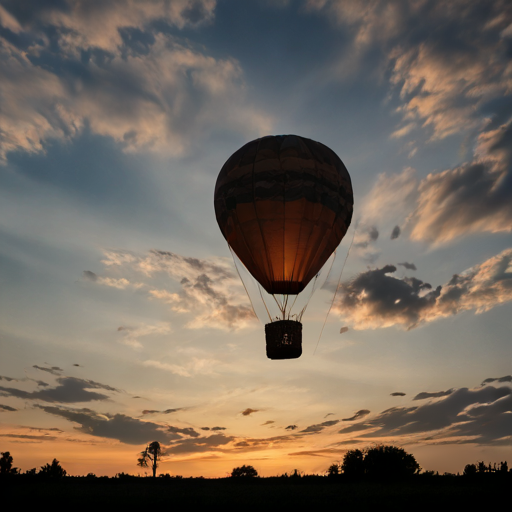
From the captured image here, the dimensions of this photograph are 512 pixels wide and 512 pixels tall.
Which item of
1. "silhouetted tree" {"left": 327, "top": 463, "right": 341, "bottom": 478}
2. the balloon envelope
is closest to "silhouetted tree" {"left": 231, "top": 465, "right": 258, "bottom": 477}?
"silhouetted tree" {"left": 327, "top": 463, "right": 341, "bottom": 478}

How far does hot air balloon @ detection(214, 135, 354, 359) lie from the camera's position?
2655 centimetres

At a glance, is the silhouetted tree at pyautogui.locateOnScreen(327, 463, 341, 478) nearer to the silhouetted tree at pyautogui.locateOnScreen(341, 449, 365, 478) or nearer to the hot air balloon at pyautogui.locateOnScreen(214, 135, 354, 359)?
the silhouetted tree at pyautogui.locateOnScreen(341, 449, 365, 478)

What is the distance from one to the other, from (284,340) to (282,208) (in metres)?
6.87

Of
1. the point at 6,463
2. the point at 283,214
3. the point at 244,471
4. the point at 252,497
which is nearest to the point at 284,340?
the point at 283,214

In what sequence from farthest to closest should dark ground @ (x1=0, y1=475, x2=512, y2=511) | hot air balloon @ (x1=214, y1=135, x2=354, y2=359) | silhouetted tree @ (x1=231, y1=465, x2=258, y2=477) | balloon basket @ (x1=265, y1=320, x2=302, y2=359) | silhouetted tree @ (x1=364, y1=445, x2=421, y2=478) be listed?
silhouetted tree @ (x1=231, y1=465, x2=258, y2=477), silhouetted tree @ (x1=364, y1=445, x2=421, y2=478), dark ground @ (x1=0, y1=475, x2=512, y2=511), hot air balloon @ (x1=214, y1=135, x2=354, y2=359), balloon basket @ (x1=265, y1=320, x2=302, y2=359)

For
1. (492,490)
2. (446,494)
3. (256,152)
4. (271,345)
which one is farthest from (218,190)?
(492,490)

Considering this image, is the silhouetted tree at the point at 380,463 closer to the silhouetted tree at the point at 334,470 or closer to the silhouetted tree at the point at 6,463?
the silhouetted tree at the point at 334,470

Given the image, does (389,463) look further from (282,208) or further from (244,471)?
(282,208)

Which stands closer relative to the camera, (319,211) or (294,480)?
(319,211)

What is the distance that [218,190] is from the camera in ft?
95.6

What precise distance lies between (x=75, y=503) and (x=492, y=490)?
110 ft

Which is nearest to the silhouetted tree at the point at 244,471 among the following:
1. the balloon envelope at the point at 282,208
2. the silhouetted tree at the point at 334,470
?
the silhouetted tree at the point at 334,470

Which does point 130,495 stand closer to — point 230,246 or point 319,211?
point 230,246

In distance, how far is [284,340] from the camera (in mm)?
25453
